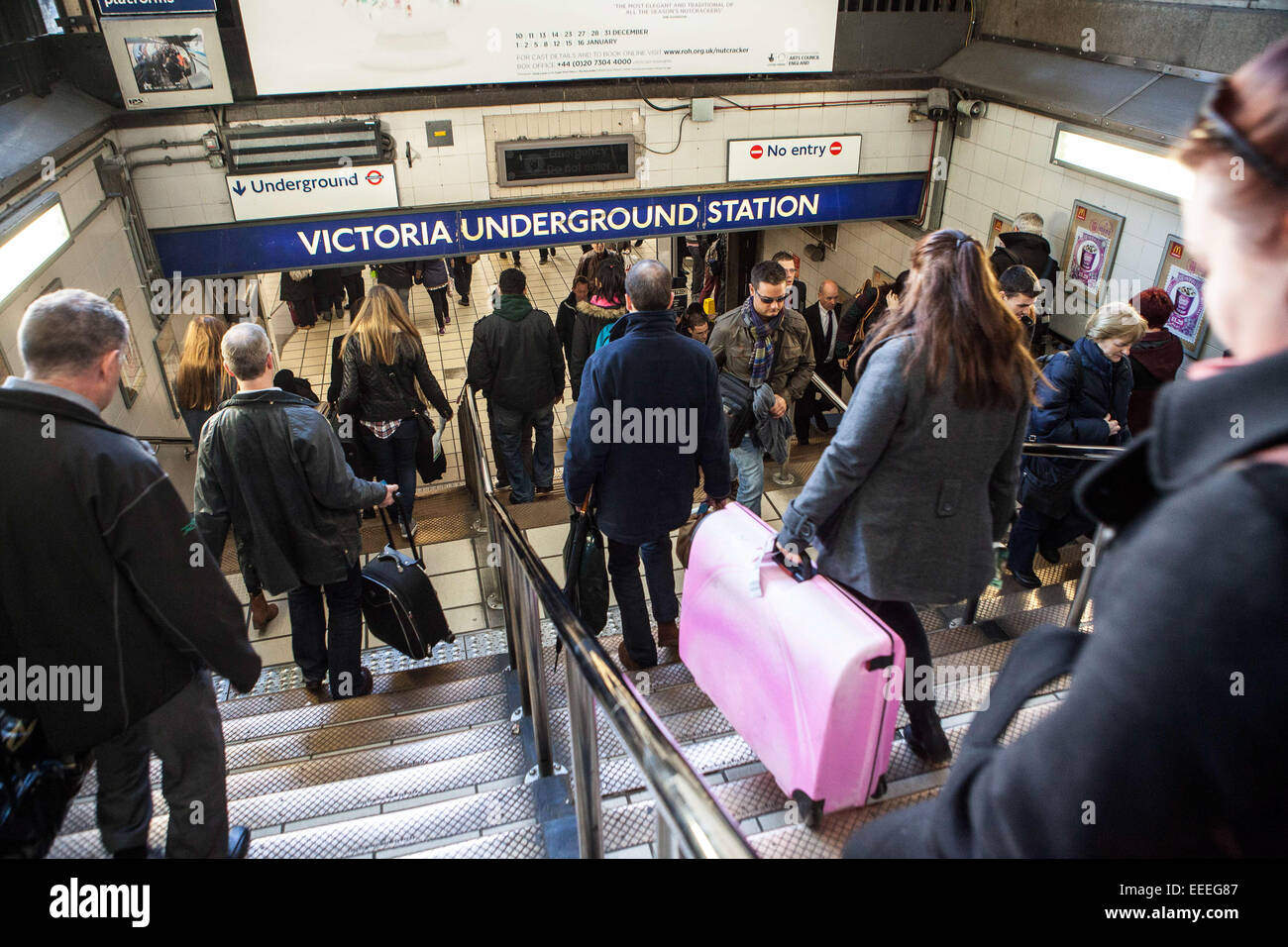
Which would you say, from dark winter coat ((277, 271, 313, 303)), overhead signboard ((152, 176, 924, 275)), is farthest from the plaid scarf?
dark winter coat ((277, 271, 313, 303))

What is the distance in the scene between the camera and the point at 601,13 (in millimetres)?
6137

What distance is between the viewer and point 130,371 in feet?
17.5

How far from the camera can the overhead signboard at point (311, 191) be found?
612cm

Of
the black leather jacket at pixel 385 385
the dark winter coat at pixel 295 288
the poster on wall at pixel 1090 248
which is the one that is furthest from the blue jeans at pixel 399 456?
the dark winter coat at pixel 295 288

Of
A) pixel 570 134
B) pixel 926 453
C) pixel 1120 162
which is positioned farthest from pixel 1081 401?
pixel 570 134

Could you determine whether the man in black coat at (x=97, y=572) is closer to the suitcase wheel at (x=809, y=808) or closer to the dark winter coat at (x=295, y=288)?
the suitcase wheel at (x=809, y=808)

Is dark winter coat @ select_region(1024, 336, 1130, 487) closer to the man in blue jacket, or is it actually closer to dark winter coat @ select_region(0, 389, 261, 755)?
the man in blue jacket

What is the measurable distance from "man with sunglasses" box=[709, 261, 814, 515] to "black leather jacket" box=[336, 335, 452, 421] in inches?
61.9

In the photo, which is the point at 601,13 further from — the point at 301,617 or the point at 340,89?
the point at 301,617

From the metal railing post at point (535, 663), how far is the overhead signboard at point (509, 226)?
15.3 ft

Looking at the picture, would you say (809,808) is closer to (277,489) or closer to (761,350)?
(277,489)

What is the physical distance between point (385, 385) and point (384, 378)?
0.04 meters
